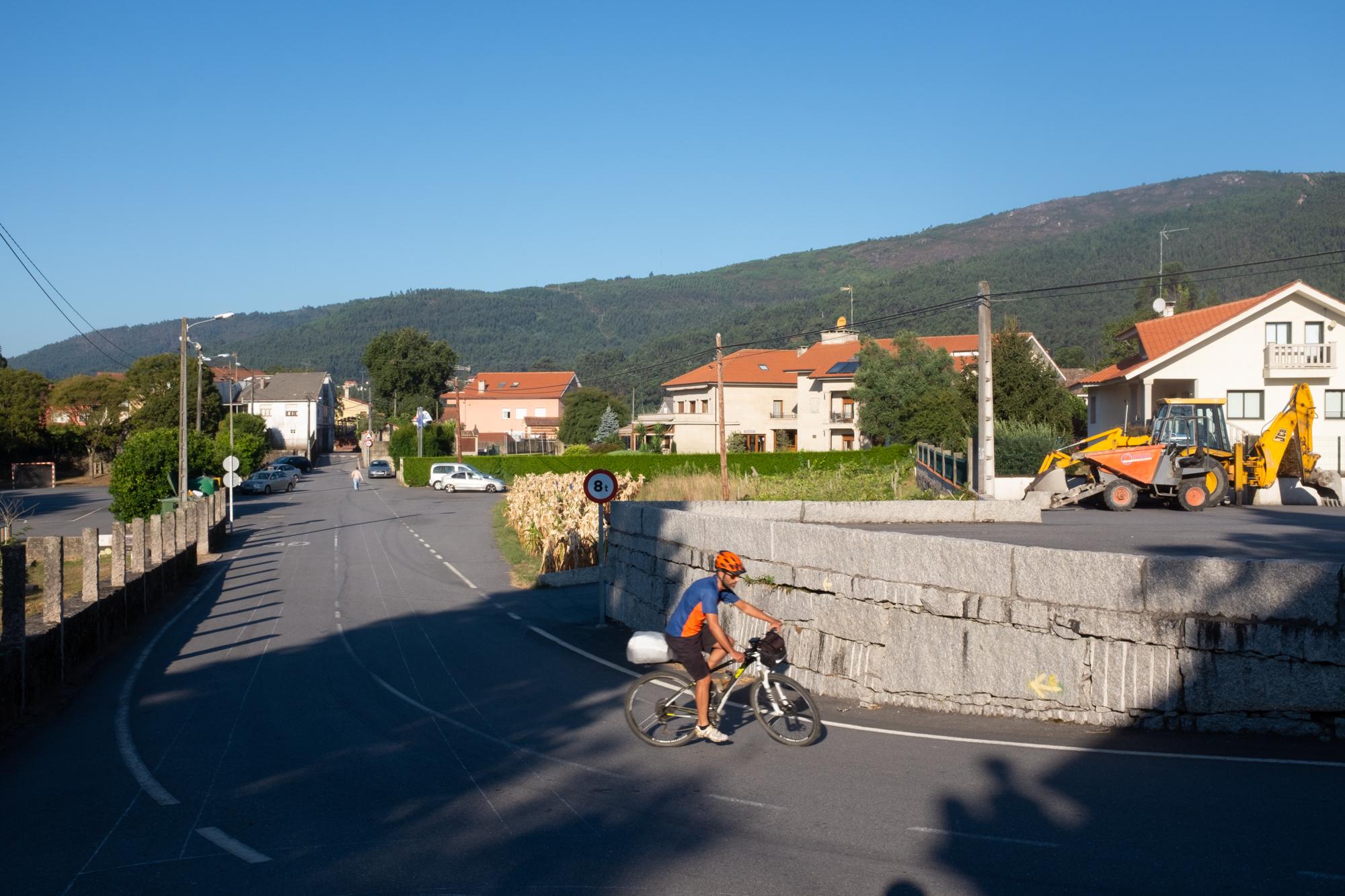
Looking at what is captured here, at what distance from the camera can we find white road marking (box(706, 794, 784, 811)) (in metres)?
7.28

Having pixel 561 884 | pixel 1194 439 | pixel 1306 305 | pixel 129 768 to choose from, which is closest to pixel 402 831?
pixel 561 884

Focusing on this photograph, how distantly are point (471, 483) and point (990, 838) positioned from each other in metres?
55.0

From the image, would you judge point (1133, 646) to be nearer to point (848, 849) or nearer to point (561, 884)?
point (848, 849)

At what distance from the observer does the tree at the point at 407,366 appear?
110062mm

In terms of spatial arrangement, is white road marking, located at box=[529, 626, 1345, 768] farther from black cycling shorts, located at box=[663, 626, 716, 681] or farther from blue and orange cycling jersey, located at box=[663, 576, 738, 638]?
blue and orange cycling jersey, located at box=[663, 576, 738, 638]

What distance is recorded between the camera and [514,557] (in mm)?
28516

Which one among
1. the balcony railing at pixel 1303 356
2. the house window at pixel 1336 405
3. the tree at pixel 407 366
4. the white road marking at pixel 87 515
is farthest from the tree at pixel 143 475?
the tree at pixel 407 366

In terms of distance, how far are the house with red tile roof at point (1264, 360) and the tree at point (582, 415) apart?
200 feet

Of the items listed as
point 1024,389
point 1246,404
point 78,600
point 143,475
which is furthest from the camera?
point 1024,389

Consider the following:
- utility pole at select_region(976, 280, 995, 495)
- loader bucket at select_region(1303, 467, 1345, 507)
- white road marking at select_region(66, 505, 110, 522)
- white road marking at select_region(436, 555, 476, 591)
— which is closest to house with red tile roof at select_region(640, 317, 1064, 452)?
white road marking at select_region(66, 505, 110, 522)

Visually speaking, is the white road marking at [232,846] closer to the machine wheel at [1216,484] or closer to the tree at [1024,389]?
the machine wheel at [1216,484]

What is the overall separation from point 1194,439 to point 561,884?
25.3m

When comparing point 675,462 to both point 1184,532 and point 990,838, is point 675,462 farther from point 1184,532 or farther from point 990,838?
point 990,838

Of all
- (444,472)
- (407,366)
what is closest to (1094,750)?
(444,472)
